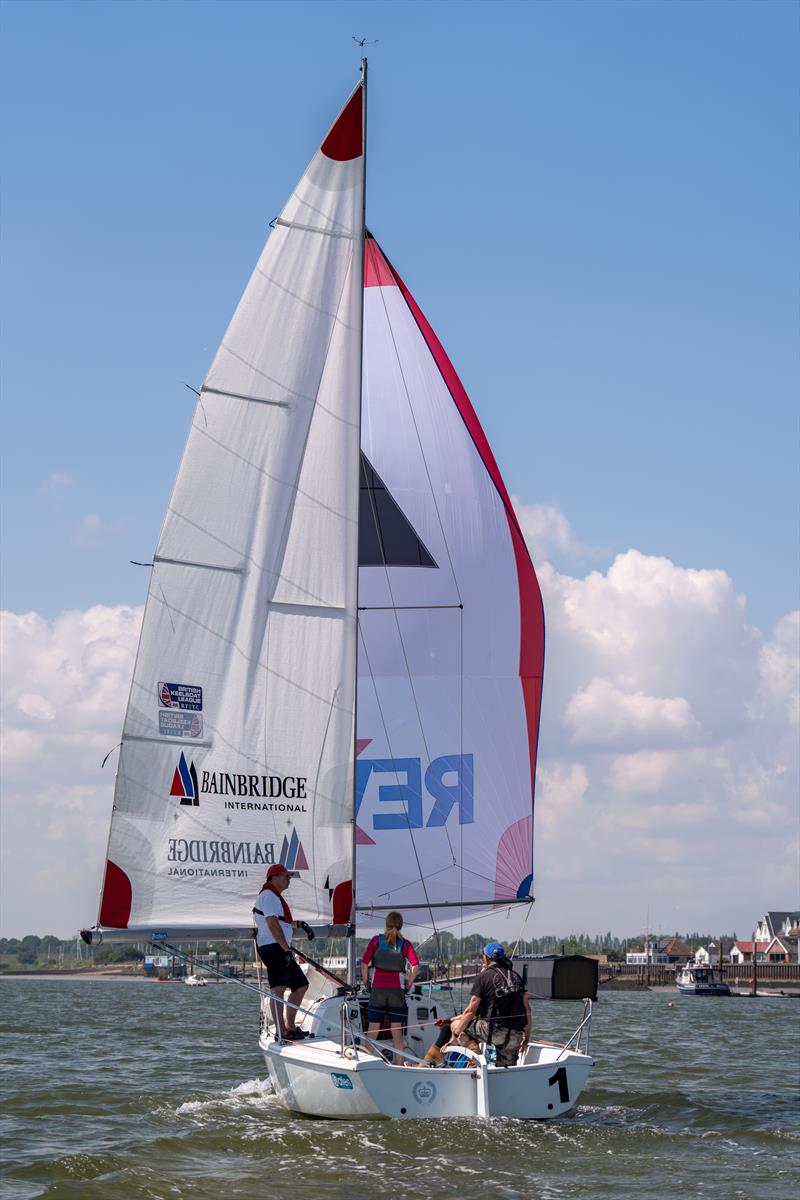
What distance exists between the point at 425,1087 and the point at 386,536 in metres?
7.12

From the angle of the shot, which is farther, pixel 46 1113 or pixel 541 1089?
pixel 46 1113

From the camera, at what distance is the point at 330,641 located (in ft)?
53.6

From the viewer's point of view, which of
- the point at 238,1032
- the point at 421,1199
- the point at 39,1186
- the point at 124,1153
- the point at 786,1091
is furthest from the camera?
the point at 238,1032

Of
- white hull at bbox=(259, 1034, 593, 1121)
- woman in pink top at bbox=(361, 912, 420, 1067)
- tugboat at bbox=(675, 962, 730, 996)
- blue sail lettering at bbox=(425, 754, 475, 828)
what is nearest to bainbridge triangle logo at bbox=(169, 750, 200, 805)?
woman in pink top at bbox=(361, 912, 420, 1067)

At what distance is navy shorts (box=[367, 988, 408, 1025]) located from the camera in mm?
14492

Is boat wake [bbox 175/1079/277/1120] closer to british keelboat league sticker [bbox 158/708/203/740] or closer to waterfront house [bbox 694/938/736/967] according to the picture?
british keelboat league sticker [bbox 158/708/203/740]

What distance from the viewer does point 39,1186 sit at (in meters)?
11.7

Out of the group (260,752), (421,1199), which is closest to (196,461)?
(260,752)

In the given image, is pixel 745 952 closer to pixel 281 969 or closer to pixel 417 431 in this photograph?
pixel 417 431

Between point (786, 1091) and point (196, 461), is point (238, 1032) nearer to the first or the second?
point (786, 1091)

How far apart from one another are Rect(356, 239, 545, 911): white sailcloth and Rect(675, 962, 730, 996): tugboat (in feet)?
271

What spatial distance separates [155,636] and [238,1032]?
21829 mm

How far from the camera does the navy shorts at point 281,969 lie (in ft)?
48.1

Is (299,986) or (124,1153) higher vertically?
(299,986)
